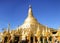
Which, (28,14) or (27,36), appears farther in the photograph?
(28,14)

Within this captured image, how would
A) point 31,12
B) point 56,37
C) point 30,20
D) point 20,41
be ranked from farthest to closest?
point 31,12 < point 30,20 < point 56,37 < point 20,41

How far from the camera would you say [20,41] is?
149ft

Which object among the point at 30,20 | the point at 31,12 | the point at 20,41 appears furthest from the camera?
the point at 31,12

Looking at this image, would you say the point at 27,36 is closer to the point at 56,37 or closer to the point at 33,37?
the point at 33,37

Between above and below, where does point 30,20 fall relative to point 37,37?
above

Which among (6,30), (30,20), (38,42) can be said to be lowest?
(38,42)

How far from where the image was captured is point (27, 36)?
156 ft

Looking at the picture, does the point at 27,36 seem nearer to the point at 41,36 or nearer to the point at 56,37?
the point at 41,36

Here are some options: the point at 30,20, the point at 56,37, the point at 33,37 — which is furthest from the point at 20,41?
the point at 30,20

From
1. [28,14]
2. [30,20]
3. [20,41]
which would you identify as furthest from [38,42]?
[28,14]

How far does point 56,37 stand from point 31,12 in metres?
26.4

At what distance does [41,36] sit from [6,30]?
9.69 m

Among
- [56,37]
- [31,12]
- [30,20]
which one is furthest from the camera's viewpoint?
[31,12]

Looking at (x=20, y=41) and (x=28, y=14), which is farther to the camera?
(x=28, y=14)
